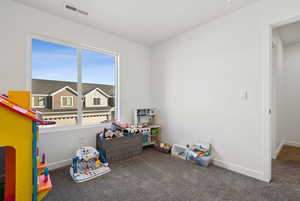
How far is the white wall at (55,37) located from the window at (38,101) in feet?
0.64

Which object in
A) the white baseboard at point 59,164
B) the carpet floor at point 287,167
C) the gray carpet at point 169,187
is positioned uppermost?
the white baseboard at point 59,164

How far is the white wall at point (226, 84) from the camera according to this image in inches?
75.9

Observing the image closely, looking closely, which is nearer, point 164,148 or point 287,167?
point 287,167

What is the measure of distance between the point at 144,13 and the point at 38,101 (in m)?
2.18

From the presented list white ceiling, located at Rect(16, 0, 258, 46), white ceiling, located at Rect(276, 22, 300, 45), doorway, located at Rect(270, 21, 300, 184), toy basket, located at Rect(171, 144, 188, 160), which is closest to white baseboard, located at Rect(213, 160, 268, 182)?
toy basket, located at Rect(171, 144, 188, 160)

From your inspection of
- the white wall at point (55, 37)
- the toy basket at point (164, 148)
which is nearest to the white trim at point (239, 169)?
the toy basket at point (164, 148)

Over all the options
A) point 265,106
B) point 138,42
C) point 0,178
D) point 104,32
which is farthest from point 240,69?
point 0,178

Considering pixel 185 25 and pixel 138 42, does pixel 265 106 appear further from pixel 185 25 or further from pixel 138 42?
pixel 138 42

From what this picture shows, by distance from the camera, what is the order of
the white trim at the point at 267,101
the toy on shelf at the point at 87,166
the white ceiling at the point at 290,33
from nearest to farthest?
the white trim at the point at 267,101
the toy on shelf at the point at 87,166
the white ceiling at the point at 290,33

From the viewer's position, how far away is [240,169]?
2.09 m

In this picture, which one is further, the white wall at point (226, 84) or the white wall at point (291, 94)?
the white wall at point (291, 94)

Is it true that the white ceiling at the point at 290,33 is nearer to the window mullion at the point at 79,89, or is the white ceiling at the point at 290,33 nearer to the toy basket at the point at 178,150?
the toy basket at the point at 178,150

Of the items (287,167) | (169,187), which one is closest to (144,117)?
(169,187)

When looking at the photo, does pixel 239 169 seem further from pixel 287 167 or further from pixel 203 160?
pixel 287 167
